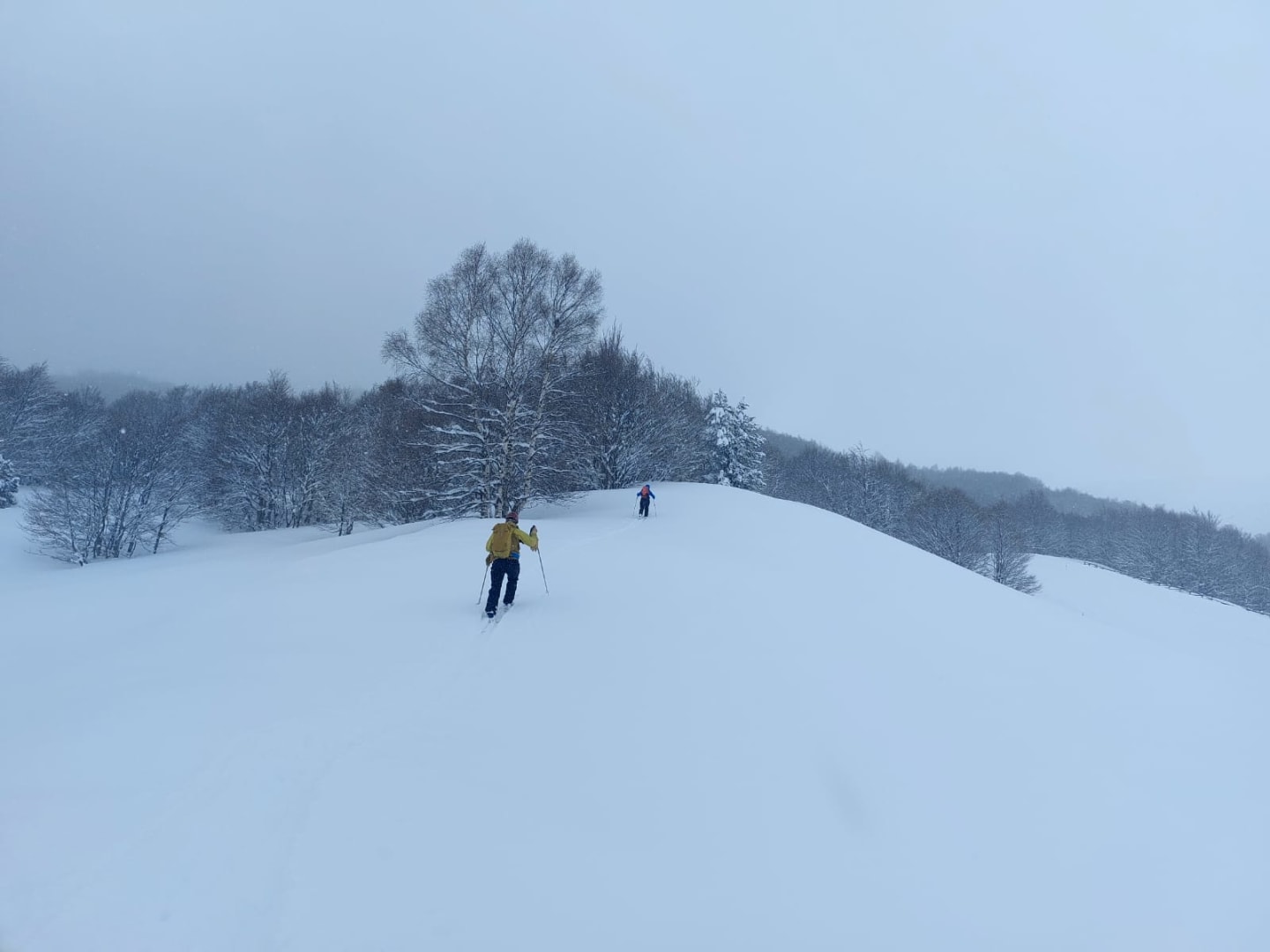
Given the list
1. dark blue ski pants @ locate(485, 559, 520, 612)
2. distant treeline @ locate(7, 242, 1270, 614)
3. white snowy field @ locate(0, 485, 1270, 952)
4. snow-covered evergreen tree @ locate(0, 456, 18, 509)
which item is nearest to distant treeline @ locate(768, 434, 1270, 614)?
distant treeline @ locate(7, 242, 1270, 614)

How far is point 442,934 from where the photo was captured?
9.61ft

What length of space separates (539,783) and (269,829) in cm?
186

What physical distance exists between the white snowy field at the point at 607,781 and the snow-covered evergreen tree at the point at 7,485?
33.5 metres

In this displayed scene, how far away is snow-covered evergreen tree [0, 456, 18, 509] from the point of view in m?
31.0

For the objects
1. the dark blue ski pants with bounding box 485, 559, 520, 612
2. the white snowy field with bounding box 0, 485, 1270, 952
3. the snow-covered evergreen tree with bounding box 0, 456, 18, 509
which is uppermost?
the dark blue ski pants with bounding box 485, 559, 520, 612

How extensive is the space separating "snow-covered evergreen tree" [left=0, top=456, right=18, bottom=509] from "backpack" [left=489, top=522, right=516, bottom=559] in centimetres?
4101

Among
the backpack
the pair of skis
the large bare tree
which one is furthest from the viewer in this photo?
the large bare tree

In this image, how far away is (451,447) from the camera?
774 inches

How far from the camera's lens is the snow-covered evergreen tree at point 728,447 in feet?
119

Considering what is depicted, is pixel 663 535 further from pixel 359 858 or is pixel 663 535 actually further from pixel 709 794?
pixel 359 858

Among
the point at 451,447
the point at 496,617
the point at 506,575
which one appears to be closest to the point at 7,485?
the point at 451,447

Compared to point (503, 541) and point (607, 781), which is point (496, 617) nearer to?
point (503, 541)

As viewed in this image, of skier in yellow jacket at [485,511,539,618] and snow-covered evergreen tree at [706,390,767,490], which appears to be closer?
skier in yellow jacket at [485,511,539,618]

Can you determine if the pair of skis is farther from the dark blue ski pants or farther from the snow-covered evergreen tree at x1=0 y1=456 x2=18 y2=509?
the snow-covered evergreen tree at x1=0 y1=456 x2=18 y2=509
